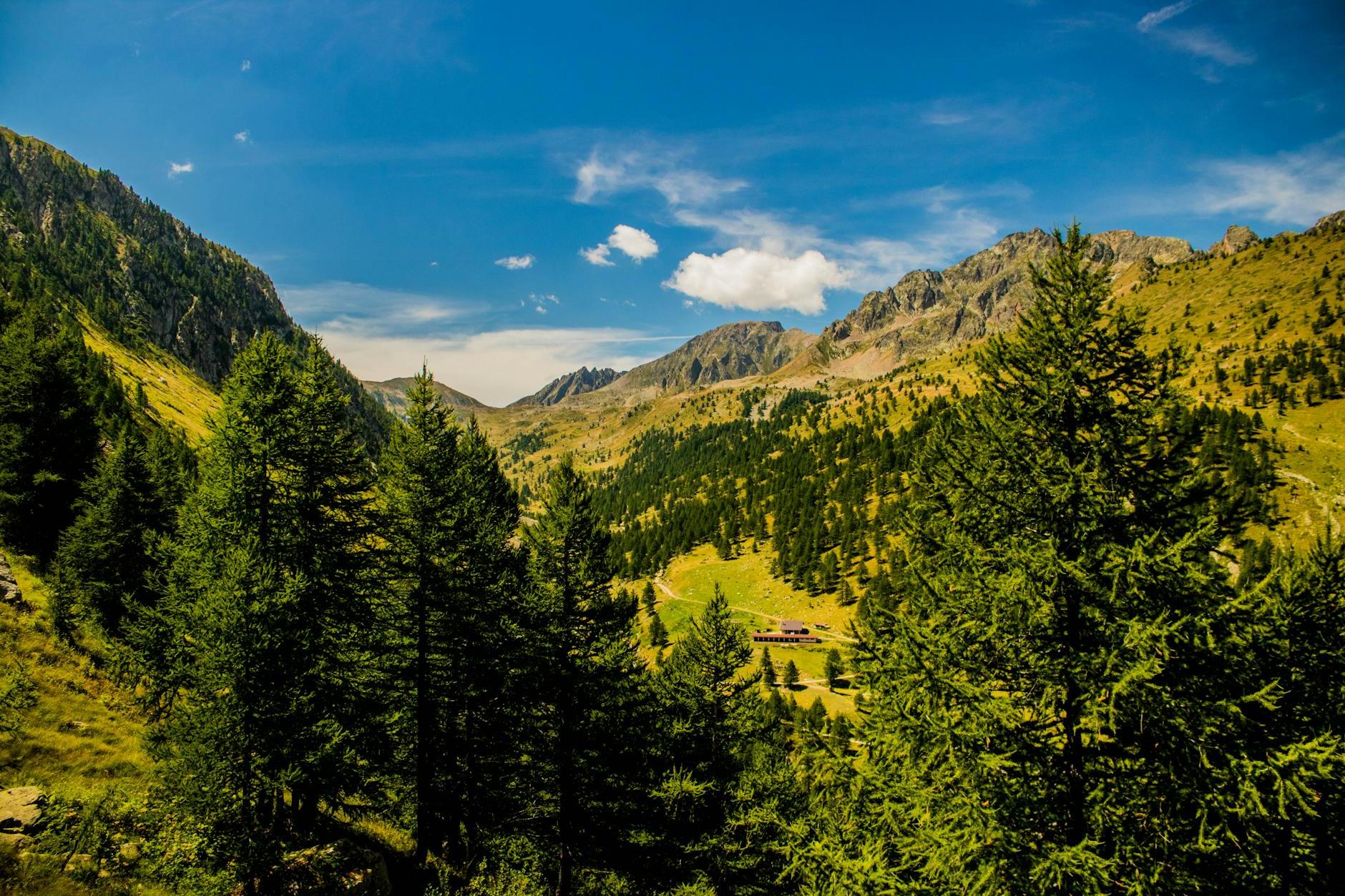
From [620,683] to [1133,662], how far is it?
1844 centimetres

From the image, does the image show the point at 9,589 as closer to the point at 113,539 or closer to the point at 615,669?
the point at 113,539

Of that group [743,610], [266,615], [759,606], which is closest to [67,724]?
[266,615]

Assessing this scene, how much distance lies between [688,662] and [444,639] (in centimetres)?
1307

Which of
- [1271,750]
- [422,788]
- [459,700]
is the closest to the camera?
[1271,750]

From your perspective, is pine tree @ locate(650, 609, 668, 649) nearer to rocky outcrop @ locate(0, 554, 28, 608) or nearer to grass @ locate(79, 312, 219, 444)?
rocky outcrop @ locate(0, 554, 28, 608)

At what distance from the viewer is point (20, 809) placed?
13.1m

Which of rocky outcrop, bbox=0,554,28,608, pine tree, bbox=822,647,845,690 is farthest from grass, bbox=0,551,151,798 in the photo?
pine tree, bbox=822,647,845,690

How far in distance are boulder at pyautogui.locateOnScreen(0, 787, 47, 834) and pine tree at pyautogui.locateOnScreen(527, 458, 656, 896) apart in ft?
42.3

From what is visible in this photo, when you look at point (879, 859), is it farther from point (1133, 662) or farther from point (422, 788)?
point (422, 788)

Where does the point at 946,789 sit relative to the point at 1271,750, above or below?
below

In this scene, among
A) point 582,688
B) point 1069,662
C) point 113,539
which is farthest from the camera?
point 113,539

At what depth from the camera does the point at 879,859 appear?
821cm

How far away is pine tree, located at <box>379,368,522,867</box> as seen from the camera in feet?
64.7

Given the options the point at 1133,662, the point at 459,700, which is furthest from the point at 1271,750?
the point at 459,700
